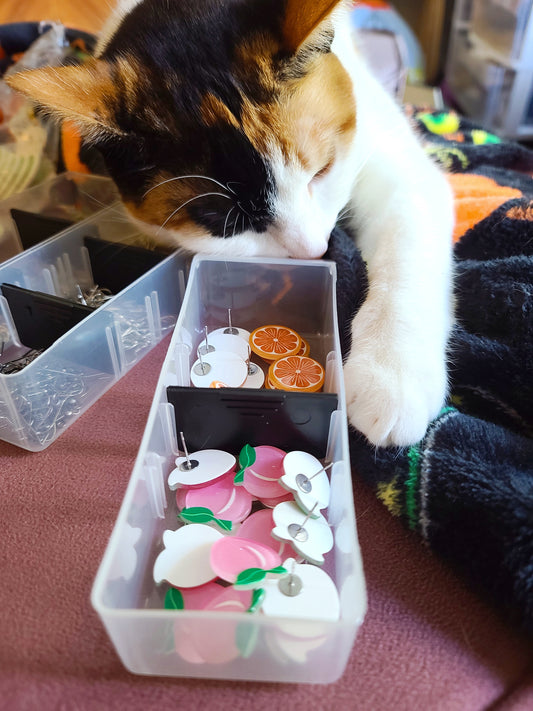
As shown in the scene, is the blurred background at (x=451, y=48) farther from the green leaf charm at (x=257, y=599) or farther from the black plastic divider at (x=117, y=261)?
the green leaf charm at (x=257, y=599)

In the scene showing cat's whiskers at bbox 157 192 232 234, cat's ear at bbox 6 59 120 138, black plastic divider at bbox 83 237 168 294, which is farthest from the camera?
black plastic divider at bbox 83 237 168 294

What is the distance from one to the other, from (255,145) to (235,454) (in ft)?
1.37

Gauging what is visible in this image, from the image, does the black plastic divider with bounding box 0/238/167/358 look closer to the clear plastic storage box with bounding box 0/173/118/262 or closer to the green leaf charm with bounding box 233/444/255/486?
the clear plastic storage box with bounding box 0/173/118/262

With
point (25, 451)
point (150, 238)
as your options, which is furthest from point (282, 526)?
point (150, 238)

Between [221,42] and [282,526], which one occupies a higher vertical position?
[221,42]

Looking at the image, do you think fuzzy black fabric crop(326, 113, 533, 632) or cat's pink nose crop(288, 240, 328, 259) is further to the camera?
cat's pink nose crop(288, 240, 328, 259)

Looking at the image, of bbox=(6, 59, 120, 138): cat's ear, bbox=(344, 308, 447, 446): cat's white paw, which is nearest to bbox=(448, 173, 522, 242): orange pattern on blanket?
bbox=(344, 308, 447, 446): cat's white paw

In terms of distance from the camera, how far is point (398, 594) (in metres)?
0.55

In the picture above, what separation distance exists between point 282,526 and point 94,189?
882 millimetres

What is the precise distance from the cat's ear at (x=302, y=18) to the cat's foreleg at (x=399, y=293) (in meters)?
0.25

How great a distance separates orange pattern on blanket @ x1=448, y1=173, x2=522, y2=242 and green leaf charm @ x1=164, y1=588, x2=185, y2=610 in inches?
29.0

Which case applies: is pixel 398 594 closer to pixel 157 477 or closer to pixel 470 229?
pixel 157 477

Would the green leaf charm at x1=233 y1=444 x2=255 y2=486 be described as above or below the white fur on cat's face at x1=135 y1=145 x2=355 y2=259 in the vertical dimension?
below

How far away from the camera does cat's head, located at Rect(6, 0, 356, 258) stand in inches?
28.2
